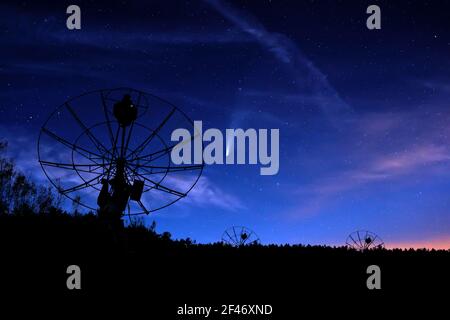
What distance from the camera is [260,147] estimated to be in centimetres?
1455

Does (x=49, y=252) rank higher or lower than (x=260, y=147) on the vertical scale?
lower

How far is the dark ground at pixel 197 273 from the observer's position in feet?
38.4

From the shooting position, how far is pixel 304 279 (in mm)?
13438

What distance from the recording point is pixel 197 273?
Answer: 44.4 ft

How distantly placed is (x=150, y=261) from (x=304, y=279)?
181 inches

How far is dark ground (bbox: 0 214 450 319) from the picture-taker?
461 inches
